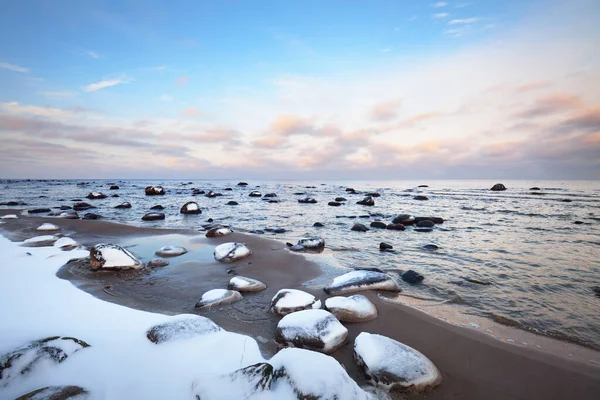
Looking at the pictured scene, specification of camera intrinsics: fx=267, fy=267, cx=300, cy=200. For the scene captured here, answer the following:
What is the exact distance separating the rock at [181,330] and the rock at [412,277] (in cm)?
383

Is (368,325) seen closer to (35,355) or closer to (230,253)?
(35,355)

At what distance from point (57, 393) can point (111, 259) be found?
403 cm

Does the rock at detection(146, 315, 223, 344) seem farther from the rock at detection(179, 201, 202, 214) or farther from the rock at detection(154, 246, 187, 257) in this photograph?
the rock at detection(179, 201, 202, 214)

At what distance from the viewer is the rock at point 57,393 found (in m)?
1.76

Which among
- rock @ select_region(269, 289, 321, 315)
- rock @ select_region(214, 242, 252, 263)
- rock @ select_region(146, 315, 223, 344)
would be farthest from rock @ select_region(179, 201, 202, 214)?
rock @ select_region(146, 315, 223, 344)

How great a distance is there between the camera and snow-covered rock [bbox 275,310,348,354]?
289 centimetres

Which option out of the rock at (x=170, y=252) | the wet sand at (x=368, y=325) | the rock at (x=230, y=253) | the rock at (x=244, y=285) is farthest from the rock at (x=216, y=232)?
the rock at (x=244, y=285)

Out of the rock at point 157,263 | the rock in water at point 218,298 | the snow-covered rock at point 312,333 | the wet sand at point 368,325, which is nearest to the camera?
the wet sand at point 368,325

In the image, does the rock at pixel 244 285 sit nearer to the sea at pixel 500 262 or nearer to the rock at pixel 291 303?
the rock at pixel 291 303

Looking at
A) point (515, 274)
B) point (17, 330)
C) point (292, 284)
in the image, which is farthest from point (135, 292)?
point (515, 274)

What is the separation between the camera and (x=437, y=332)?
3.38m

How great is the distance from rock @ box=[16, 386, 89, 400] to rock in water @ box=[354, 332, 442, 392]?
2.27m

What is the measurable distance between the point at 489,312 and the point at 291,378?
3.51m

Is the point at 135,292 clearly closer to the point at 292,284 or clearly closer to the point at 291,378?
the point at 292,284
